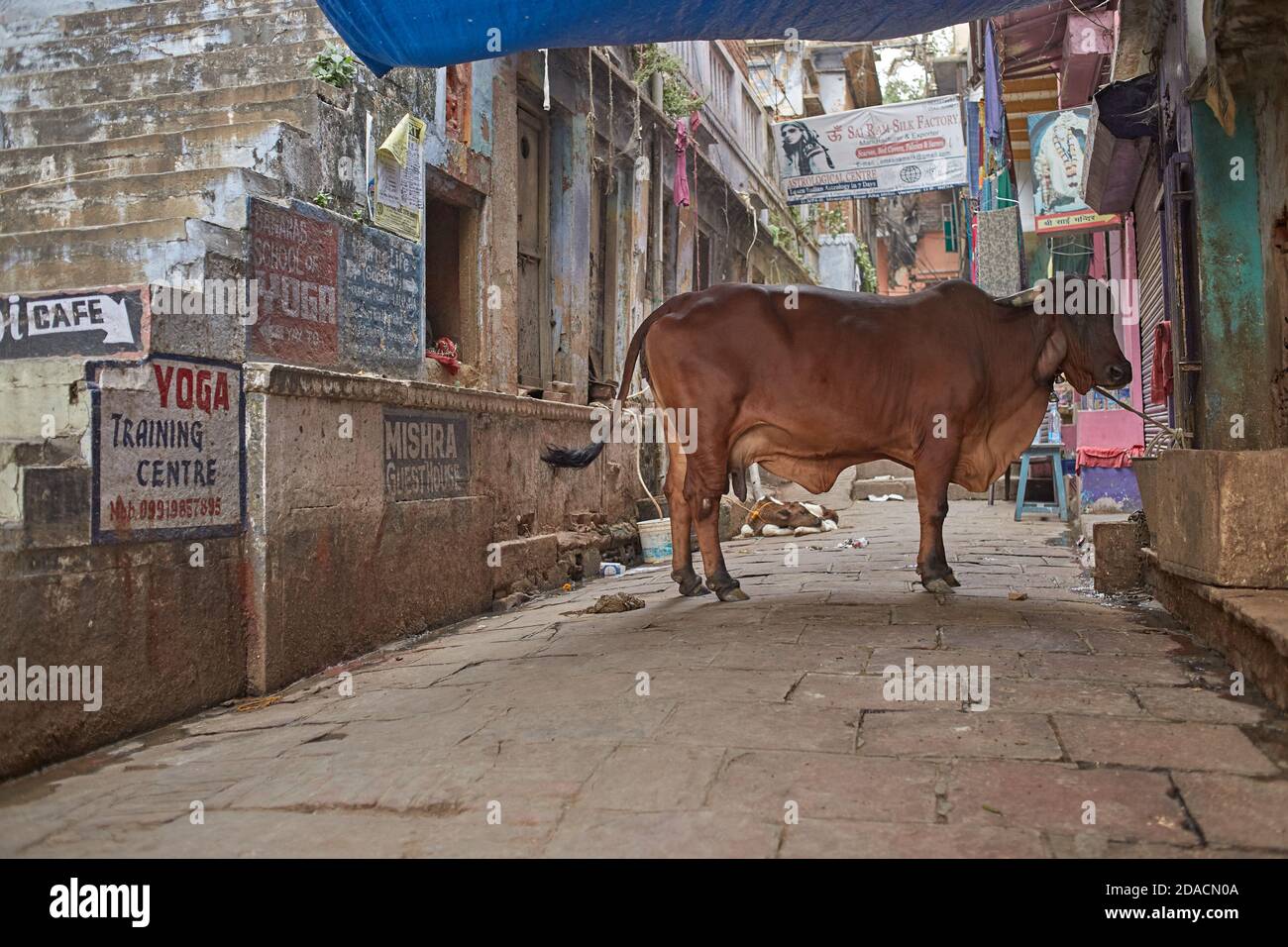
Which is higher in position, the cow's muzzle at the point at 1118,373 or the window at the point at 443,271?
the window at the point at 443,271

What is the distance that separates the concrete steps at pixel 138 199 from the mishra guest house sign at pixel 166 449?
867 mm

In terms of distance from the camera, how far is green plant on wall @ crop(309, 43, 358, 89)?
583 cm

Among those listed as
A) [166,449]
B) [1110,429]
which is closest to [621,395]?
[166,449]

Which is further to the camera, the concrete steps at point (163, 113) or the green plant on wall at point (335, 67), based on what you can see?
the green plant on wall at point (335, 67)

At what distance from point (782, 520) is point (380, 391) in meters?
6.61

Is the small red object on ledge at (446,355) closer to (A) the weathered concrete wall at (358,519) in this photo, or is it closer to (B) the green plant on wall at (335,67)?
(A) the weathered concrete wall at (358,519)

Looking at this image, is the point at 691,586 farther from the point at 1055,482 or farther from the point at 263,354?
the point at 1055,482

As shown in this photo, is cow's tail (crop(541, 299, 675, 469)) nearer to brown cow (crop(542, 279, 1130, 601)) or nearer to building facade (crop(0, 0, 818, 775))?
brown cow (crop(542, 279, 1130, 601))

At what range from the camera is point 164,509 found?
4.15 meters

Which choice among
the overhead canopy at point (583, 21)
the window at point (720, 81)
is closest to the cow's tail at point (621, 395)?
the overhead canopy at point (583, 21)

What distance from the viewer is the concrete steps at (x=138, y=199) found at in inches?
189

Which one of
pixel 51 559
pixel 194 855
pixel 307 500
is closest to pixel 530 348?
pixel 307 500
